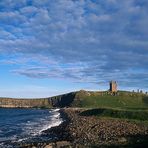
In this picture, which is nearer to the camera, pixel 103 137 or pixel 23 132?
pixel 103 137

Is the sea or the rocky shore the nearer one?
the rocky shore

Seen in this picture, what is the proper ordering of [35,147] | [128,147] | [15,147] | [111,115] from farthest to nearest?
[111,115] → [15,147] → [35,147] → [128,147]

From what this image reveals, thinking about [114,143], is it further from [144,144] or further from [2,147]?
[2,147]

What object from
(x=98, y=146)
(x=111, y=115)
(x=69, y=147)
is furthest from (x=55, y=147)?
(x=111, y=115)

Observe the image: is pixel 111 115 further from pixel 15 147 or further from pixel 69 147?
pixel 69 147

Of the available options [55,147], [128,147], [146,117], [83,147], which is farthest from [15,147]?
[146,117]

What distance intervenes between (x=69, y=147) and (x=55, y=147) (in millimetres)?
2212

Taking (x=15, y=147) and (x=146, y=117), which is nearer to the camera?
(x=15, y=147)

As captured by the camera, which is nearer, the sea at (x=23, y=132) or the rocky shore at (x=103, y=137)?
the rocky shore at (x=103, y=137)

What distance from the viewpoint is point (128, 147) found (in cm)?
3353

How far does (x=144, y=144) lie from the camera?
3438 centimetres

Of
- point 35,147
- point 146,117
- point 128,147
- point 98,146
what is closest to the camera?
point 128,147

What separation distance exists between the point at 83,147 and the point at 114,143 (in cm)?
296

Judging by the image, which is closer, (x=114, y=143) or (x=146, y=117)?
(x=114, y=143)
